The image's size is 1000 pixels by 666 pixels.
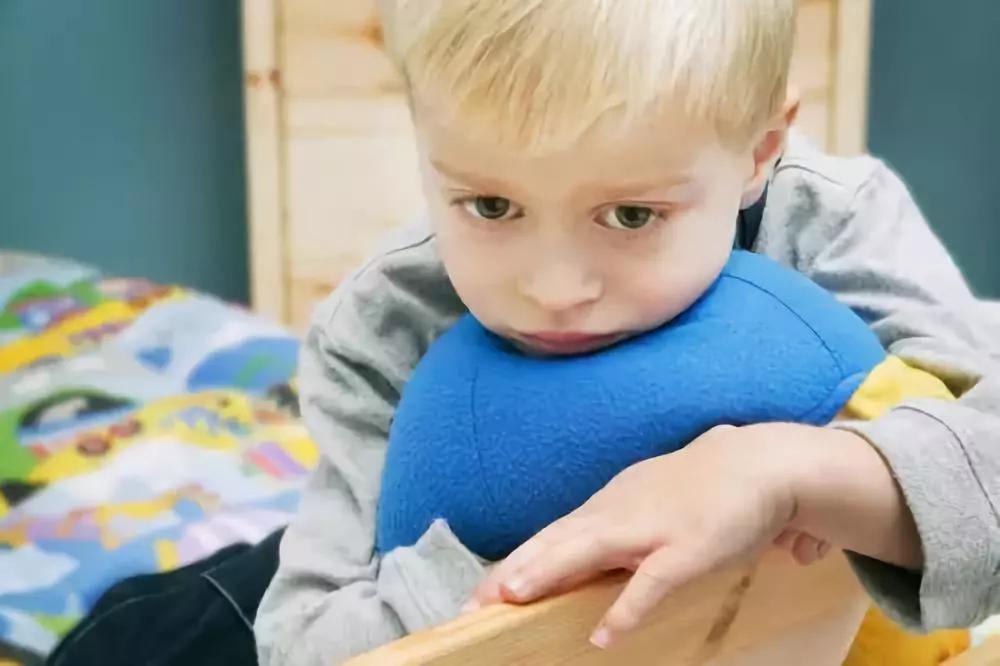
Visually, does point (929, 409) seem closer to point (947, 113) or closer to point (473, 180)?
point (473, 180)

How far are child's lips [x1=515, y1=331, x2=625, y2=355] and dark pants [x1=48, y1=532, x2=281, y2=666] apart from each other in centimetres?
47

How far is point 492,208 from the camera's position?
576 millimetres

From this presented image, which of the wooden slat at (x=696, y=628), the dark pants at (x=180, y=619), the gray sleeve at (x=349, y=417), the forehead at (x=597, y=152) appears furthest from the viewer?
the dark pants at (x=180, y=619)

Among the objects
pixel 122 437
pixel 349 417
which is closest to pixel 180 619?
pixel 349 417

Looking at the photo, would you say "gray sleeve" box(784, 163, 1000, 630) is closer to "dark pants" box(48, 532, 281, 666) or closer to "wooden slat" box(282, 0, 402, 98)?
"dark pants" box(48, 532, 281, 666)

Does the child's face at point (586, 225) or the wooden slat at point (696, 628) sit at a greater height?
the child's face at point (586, 225)

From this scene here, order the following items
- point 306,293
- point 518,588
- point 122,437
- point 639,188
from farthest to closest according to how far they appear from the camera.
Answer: point 306,293
point 122,437
point 639,188
point 518,588

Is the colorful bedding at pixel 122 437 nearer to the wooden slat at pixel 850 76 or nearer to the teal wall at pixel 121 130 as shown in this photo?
the teal wall at pixel 121 130

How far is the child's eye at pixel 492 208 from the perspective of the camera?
0.57 m

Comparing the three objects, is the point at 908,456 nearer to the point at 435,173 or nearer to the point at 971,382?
the point at 971,382

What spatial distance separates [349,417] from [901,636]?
0.35 m

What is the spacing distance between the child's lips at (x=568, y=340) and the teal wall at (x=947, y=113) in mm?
1653

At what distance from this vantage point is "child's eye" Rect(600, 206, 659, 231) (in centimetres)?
55

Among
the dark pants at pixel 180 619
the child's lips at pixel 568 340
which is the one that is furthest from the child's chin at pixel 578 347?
the dark pants at pixel 180 619
